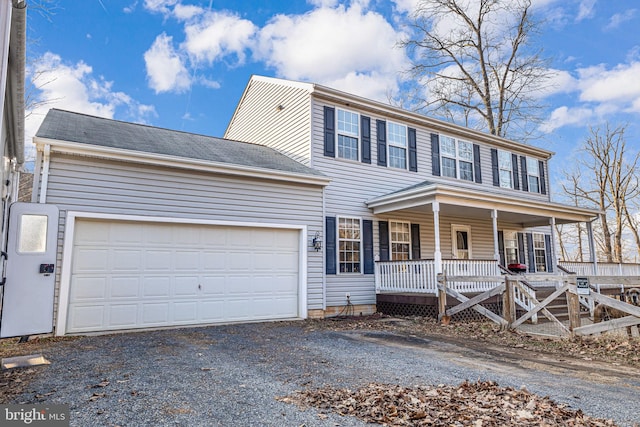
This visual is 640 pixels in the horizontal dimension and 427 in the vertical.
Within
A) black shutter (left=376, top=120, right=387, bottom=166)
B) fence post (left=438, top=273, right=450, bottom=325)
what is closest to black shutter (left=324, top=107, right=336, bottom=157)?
black shutter (left=376, top=120, right=387, bottom=166)

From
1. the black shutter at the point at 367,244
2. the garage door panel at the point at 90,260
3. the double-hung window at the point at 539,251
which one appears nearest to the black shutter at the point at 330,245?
the black shutter at the point at 367,244

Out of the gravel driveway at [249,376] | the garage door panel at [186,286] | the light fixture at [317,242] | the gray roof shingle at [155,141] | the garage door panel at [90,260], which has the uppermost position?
the gray roof shingle at [155,141]

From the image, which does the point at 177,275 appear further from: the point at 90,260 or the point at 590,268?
the point at 590,268

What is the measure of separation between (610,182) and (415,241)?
18357 mm

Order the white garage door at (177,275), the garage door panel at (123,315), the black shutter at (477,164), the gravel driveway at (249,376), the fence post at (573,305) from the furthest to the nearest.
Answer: the black shutter at (477,164)
the garage door panel at (123,315)
the white garage door at (177,275)
the fence post at (573,305)
the gravel driveway at (249,376)

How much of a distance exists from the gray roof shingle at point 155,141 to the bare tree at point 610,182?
838 inches

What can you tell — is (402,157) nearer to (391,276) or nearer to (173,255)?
(391,276)

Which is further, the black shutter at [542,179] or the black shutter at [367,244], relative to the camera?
the black shutter at [542,179]

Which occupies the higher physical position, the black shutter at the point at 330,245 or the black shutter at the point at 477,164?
the black shutter at the point at 477,164

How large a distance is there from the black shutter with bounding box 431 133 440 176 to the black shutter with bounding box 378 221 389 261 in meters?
2.65

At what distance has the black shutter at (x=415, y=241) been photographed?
1188 cm

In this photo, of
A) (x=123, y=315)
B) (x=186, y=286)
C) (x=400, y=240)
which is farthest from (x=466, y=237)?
(x=123, y=315)

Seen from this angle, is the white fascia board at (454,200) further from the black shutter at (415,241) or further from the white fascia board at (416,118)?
the white fascia board at (416,118)

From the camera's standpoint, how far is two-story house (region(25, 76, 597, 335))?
24.0 ft
